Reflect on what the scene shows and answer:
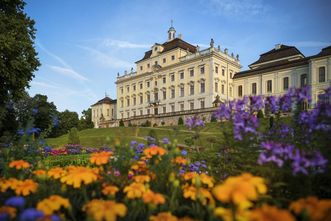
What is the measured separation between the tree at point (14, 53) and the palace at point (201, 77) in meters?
24.5

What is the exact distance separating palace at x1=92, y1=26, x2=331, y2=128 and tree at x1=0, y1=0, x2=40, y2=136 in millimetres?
24494

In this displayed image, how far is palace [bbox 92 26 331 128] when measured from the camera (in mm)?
37125

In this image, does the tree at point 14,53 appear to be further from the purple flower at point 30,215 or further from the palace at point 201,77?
the palace at point 201,77

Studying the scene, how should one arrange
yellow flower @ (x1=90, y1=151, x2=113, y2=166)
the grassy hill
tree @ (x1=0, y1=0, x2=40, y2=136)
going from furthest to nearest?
tree @ (x1=0, y1=0, x2=40, y2=136), the grassy hill, yellow flower @ (x1=90, y1=151, x2=113, y2=166)

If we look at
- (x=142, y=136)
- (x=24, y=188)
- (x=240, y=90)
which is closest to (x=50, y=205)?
(x=24, y=188)

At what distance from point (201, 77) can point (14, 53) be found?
31620mm

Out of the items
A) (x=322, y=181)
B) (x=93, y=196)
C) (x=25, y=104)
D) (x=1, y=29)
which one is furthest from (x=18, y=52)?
(x=25, y=104)

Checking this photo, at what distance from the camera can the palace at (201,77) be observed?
37125mm

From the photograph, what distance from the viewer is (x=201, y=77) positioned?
1715 inches

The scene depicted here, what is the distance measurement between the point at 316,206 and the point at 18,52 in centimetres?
1712

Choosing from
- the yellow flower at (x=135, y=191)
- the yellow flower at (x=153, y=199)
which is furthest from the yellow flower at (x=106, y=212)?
the yellow flower at (x=135, y=191)

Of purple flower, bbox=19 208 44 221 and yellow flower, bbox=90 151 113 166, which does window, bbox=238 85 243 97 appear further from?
purple flower, bbox=19 208 44 221

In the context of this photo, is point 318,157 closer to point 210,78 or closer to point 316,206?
point 316,206

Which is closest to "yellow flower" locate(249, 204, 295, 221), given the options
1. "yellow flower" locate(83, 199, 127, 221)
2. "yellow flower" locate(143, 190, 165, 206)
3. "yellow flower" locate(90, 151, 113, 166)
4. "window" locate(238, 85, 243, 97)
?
"yellow flower" locate(83, 199, 127, 221)
